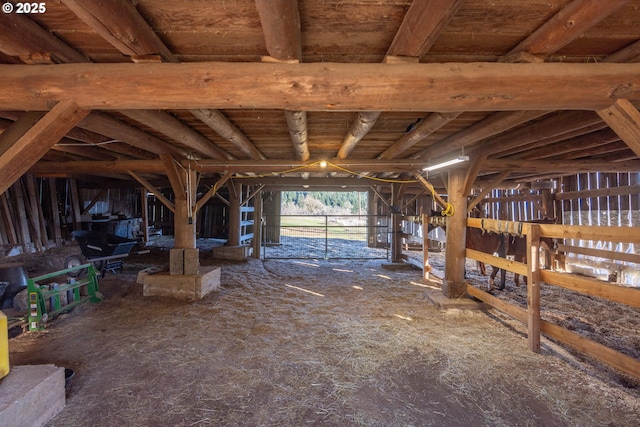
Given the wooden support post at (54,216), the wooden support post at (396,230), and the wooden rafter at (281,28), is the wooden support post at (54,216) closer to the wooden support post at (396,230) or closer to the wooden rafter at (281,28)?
the wooden rafter at (281,28)

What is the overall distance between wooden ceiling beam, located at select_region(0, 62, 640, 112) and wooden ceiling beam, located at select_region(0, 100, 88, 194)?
0.11m

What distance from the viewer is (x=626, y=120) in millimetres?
2084

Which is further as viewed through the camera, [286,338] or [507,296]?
[507,296]

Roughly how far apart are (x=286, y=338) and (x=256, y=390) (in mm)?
1057

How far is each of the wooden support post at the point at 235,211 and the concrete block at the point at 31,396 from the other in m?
6.81

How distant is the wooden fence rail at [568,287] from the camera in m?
2.56

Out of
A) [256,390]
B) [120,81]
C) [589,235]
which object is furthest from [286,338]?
[589,235]

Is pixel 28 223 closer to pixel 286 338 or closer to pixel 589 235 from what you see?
pixel 286 338

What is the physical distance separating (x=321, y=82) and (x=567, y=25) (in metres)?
1.50

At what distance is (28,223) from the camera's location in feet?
23.8

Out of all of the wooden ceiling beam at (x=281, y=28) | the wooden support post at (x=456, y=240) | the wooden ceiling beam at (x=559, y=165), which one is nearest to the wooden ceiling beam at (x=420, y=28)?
the wooden ceiling beam at (x=281, y=28)

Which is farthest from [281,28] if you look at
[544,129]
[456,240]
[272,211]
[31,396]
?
[272,211]

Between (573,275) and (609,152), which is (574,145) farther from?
(573,275)

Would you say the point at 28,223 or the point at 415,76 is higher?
the point at 415,76
